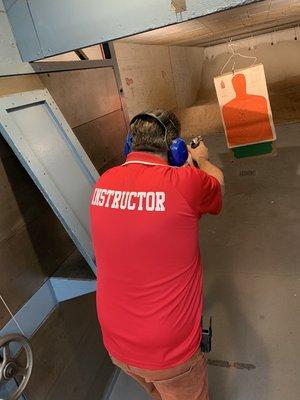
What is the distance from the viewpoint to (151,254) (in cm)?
105

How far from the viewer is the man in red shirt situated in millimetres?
1049

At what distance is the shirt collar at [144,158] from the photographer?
1146mm

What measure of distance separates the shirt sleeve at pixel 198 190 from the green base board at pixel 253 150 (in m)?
2.05

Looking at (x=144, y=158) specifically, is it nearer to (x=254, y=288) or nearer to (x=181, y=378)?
(x=181, y=378)

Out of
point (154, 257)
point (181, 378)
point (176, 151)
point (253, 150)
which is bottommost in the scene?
point (181, 378)

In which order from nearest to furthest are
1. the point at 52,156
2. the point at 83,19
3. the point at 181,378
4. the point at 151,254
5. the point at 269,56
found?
the point at 151,254, the point at 181,378, the point at 83,19, the point at 52,156, the point at 269,56

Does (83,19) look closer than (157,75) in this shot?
Yes

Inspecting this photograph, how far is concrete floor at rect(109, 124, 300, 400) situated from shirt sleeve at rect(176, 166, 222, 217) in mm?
1232

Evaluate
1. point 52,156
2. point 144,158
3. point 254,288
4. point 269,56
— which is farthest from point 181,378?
point 269,56

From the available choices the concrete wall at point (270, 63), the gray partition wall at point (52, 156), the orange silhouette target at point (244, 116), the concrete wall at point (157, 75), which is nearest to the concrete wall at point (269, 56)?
the concrete wall at point (270, 63)

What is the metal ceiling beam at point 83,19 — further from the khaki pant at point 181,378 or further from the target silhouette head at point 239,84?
the target silhouette head at point 239,84

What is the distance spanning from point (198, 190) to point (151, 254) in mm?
279

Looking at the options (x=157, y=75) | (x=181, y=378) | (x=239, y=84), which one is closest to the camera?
(x=181, y=378)

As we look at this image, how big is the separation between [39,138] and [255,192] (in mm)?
→ 3129
